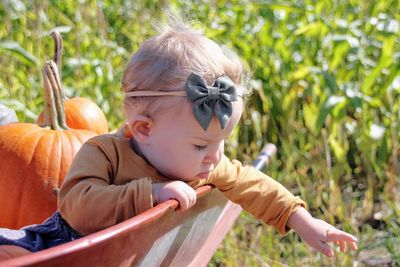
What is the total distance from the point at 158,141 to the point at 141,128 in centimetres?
5

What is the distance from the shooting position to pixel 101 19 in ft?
14.2

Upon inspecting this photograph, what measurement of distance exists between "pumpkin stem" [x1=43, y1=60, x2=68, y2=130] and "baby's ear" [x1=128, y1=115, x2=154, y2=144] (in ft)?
3.00

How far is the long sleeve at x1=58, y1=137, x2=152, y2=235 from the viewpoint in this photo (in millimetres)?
1892

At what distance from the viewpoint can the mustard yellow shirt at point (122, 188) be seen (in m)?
1.90

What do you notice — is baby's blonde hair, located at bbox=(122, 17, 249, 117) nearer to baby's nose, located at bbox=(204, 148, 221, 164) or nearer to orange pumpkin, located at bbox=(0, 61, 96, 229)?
baby's nose, located at bbox=(204, 148, 221, 164)

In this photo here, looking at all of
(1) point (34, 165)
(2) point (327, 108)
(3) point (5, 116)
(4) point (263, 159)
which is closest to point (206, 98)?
(1) point (34, 165)

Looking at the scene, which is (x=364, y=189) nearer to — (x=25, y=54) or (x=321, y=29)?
(x=321, y=29)

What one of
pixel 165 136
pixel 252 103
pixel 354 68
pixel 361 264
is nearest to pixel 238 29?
pixel 252 103

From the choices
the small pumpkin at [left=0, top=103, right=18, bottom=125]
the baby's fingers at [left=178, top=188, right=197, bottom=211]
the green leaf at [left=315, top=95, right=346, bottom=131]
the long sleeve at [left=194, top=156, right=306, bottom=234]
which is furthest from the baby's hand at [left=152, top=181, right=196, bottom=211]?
the green leaf at [left=315, top=95, right=346, bottom=131]

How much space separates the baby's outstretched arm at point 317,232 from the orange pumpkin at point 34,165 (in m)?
0.90

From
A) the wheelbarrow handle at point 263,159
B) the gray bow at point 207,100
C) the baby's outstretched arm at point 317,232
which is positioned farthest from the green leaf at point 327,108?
the gray bow at point 207,100

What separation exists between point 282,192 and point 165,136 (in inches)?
19.4

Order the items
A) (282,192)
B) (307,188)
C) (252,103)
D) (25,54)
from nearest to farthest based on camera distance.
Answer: (282,192) < (25,54) < (307,188) < (252,103)

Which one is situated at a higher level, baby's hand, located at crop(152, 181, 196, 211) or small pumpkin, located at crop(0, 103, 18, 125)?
baby's hand, located at crop(152, 181, 196, 211)
